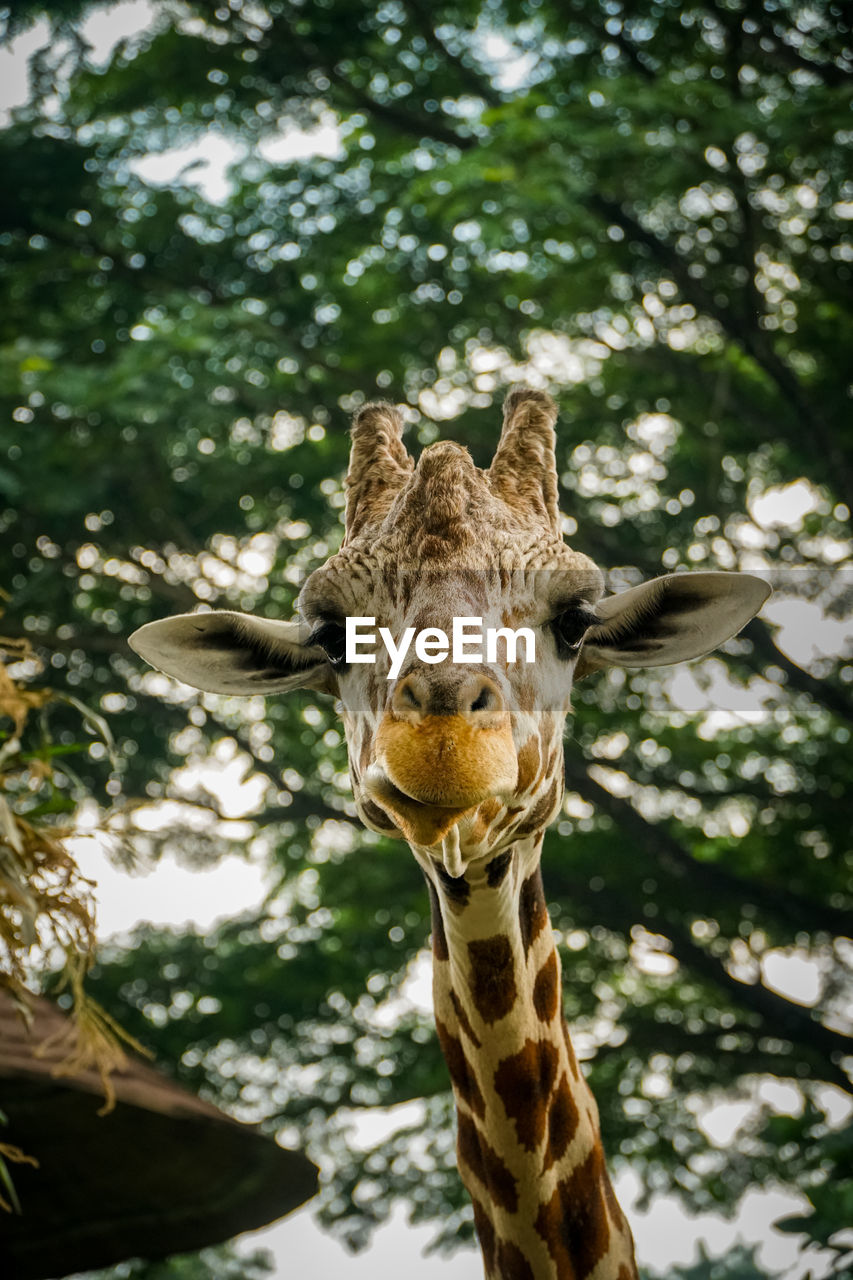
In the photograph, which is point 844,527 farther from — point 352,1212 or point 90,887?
point 90,887

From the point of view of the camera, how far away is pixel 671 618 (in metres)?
2.67

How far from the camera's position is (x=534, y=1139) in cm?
264

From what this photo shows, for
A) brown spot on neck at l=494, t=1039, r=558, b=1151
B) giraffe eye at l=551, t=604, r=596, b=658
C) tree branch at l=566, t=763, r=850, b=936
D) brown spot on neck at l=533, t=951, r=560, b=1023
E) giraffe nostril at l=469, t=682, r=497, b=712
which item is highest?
giraffe nostril at l=469, t=682, r=497, b=712

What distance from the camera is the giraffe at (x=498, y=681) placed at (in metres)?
2.24

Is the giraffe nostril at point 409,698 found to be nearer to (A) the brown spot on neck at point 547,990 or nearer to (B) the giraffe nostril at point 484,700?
(B) the giraffe nostril at point 484,700

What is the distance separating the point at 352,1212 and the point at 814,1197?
4957mm

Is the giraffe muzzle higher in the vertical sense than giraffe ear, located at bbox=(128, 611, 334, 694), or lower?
higher

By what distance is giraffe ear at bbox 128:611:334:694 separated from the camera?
2666 millimetres

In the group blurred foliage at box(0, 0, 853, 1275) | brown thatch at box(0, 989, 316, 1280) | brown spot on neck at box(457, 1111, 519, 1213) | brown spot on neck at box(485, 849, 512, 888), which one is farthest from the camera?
blurred foliage at box(0, 0, 853, 1275)

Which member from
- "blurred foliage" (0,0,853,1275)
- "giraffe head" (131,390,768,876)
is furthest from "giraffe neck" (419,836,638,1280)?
"blurred foliage" (0,0,853,1275)

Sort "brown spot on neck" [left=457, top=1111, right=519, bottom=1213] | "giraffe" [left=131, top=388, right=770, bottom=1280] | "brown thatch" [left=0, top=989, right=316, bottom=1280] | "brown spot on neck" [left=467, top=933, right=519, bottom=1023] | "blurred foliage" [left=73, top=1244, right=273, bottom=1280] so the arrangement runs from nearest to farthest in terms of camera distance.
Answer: "giraffe" [left=131, top=388, right=770, bottom=1280], "brown spot on neck" [left=467, top=933, right=519, bottom=1023], "brown spot on neck" [left=457, top=1111, right=519, bottom=1213], "brown thatch" [left=0, top=989, right=316, bottom=1280], "blurred foliage" [left=73, top=1244, right=273, bottom=1280]

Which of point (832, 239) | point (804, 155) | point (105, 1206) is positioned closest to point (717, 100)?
point (804, 155)

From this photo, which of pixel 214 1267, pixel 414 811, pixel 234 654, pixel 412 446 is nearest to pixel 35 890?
pixel 234 654

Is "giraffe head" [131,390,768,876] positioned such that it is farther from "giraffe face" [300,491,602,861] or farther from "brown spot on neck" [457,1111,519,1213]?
"brown spot on neck" [457,1111,519,1213]
